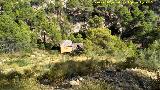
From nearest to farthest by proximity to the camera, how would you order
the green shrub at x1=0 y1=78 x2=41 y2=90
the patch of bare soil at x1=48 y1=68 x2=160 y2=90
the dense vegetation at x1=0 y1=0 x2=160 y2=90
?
the green shrub at x1=0 y1=78 x2=41 y2=90, the patch of bare soil at x1=48 y1=68 x2=160 y2=90, the dense vegetation at x1=0 y1=0 x2=160 y2=90

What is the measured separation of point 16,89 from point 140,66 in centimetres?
401

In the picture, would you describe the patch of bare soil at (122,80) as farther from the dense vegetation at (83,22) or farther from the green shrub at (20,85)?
the dense vegetation at (83,22)

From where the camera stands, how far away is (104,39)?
7319 centimetres

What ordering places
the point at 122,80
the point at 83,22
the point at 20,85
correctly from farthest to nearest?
the point at 83,22 < the point at 122,80 < the point at 20,85

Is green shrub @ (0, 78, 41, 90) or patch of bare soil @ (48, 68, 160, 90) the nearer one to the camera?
green shrub @ (0, 78, 41, 90)

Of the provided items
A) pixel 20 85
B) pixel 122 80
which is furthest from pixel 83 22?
pixel 20 85

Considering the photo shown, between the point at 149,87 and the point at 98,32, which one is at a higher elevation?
the point at 149,87

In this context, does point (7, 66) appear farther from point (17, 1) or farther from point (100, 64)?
point (17, 1)

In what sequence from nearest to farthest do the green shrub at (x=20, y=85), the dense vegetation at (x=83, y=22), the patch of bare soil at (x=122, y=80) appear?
the green shrub at (x=20, y=85) → the patch of bare soil at (x=122, y=80) → the dense vegetation at (x=83, y=22)

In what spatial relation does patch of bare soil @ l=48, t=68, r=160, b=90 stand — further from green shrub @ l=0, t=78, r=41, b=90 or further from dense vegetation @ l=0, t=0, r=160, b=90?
dense vegetation @ l=0, t=0, r=160, b=90

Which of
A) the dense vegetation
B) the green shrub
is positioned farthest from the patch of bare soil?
the dense vegetation

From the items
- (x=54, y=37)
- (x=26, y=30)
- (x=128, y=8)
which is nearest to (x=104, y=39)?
(x=54, y=37)

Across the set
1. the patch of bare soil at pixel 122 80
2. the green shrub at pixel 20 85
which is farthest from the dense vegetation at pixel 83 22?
the green shrub at pixel 20 85

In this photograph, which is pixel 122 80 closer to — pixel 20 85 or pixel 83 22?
pixel 20 85
